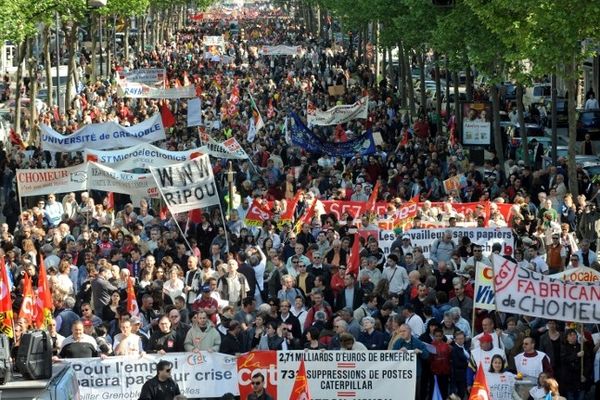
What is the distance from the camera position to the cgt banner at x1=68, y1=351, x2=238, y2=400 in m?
16.8

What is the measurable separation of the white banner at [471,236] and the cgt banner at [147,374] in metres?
6.04

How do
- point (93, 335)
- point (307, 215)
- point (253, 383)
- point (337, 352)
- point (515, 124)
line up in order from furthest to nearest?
point (515, 124) → point (307, 215) → point (93, 335) → point (337, 352) → point (253, 383)

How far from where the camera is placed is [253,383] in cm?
1547

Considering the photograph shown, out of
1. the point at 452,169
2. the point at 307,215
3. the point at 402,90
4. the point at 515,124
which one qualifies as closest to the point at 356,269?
the point at 307,215

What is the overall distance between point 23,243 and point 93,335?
5.68m

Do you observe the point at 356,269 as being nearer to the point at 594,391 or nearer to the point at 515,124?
the point at 594,391

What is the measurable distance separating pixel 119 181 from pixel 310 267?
21.8 ft

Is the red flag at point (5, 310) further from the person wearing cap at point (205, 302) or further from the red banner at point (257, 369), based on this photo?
the red banner at point (257, 369)

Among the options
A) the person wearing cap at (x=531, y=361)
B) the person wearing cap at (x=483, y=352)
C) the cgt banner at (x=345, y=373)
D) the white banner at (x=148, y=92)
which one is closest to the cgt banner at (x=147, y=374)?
the cgt banner at (x=345, y=373)

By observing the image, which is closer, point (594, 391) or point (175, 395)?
point (175, 395)

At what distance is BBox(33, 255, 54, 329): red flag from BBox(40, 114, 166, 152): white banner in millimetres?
13389

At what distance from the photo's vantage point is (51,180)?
86.7 feet

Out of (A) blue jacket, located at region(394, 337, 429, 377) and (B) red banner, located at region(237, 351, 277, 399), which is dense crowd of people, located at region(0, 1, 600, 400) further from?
(B) red banner, located at region(237, 351, 277, 399)

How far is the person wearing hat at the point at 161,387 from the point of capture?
15.7 meters
